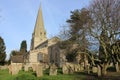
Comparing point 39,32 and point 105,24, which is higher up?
point 39,32

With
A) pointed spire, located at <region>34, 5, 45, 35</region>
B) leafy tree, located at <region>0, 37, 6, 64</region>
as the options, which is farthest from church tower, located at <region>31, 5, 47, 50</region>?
leafy tree, located at <region>0, 37, 6, 64</region>

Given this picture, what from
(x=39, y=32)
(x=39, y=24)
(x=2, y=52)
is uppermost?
(x=39, y=24)

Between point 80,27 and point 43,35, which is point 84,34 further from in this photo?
point 43,35

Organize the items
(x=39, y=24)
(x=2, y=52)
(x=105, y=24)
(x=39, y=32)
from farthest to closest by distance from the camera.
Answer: (x=39, y=32), (x=39, y=24), (x=2, y=52), (x=105, y=24)

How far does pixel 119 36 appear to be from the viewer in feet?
95.8

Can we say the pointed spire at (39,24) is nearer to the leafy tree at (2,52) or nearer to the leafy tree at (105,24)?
the leafy tree at (2,52)

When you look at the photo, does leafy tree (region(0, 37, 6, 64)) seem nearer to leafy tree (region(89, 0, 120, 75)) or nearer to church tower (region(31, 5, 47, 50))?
church tower (region(31, 5, 47, 50))

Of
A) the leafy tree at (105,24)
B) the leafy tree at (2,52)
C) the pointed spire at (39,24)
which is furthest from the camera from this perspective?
the pointed spire at (39,24)

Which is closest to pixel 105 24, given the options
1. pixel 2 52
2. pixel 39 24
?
pixel 2 52

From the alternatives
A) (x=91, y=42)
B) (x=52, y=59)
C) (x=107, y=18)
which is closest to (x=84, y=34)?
(x=91, y=42)

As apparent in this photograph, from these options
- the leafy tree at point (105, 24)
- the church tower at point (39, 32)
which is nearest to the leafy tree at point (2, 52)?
the church tower at point (39, 32)

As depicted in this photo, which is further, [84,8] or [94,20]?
[84,8]

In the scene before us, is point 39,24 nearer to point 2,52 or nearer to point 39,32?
point 39,32

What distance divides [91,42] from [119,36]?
3757mm
